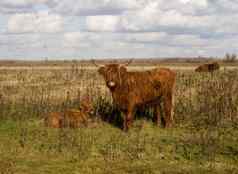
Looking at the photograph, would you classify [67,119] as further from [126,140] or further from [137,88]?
[126,140]

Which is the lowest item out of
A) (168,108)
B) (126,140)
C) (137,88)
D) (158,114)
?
(126,140)

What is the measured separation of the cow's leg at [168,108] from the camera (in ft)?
45.5

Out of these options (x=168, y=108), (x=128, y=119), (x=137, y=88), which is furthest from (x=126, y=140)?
(x=168, y=108)

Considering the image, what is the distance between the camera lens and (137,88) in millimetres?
13508

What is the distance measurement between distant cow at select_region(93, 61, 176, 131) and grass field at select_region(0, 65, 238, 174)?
20.8 inches

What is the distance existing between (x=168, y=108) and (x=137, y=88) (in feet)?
4.17

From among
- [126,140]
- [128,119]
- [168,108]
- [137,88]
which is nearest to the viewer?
[126,140]

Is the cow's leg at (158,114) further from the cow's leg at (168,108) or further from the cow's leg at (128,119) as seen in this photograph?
the cow's leg at (128,119)

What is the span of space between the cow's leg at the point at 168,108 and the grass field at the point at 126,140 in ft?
0.82

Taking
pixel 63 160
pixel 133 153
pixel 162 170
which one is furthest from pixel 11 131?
pixel 162 170

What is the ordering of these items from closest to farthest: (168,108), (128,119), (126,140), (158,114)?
(126,140) < (128,119) < (168,108) < (158,114)

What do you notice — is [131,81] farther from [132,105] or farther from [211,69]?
Result: [211,69]

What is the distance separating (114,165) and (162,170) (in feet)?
3.43

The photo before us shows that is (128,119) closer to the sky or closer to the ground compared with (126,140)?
closer to the sky
